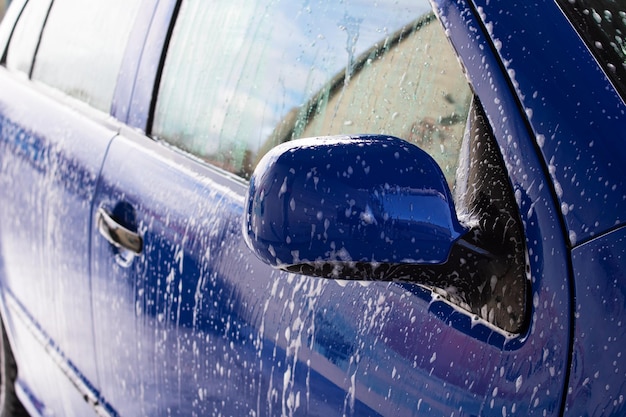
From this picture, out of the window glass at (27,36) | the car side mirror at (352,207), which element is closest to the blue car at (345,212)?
the car side mirror at (352,207)

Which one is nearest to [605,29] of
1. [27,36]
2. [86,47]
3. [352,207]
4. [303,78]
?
[352,207]

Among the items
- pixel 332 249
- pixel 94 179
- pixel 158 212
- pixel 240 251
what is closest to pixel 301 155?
pixel 332 249

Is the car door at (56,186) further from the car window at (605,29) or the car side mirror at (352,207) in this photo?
the car window at (605,29)

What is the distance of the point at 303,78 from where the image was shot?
1541 mm

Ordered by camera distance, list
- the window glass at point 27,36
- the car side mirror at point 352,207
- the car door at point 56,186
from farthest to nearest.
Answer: the window glass at point 27,36 → the car door at point 56,186 → the car side mirror at point 352,207

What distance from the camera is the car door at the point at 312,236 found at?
1070 millimetres

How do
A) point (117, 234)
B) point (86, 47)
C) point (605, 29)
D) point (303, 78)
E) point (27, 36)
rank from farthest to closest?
1. point (27, 36)
2. point (86, 47)
3. point (117, 234)
4. point (303, 78)
5. point (605, 29)

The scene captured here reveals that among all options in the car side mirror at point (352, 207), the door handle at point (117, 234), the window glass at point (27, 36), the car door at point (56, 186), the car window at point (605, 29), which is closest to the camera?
the car side mirror at point (352, 207)

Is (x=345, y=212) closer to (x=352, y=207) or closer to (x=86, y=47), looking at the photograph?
(x=352, y=207)

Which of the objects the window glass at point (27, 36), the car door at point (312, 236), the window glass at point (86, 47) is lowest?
the car door at point (312, 236)

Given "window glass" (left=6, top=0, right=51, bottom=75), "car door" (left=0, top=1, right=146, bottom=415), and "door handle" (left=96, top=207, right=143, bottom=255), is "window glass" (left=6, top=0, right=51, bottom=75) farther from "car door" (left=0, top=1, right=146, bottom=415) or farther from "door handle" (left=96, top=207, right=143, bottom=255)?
"door handle" (left=96, top=207, right=143, bottom=255)

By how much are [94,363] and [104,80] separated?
0.71m

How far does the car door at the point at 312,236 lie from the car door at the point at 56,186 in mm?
127

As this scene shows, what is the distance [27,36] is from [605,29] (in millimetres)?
2340
